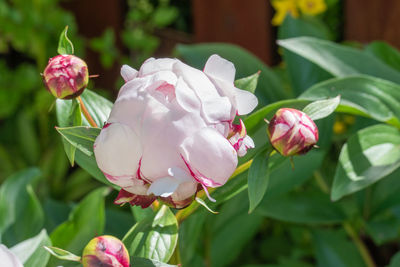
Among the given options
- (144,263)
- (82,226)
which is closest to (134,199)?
(144,263)

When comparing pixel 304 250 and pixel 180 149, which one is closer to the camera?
pixel 180 149

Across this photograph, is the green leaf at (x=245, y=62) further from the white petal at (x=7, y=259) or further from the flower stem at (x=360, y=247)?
the white petal at (x=7, y=259)

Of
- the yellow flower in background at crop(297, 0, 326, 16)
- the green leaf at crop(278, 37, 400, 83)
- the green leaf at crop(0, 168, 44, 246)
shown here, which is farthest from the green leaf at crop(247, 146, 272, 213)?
the yellow flower in background at crop(297, 0, 326, 16)

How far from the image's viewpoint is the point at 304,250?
1157mm

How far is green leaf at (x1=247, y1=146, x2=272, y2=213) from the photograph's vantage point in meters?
0.44

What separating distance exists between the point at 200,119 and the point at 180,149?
0.02m

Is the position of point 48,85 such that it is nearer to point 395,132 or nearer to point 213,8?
point 395,132

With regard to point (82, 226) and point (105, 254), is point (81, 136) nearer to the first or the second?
point (105, 254)

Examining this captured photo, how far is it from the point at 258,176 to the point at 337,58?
353 millimetres

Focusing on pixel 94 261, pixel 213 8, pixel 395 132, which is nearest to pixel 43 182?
pixel 213 8

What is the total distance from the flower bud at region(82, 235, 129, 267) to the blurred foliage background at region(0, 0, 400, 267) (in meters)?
0.15

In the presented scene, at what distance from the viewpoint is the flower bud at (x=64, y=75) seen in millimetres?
441

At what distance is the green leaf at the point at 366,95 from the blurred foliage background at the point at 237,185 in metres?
0.15

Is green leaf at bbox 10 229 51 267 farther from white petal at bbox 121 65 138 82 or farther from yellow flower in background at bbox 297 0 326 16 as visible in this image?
yellow flower in background at bbox 297 0 326 16
